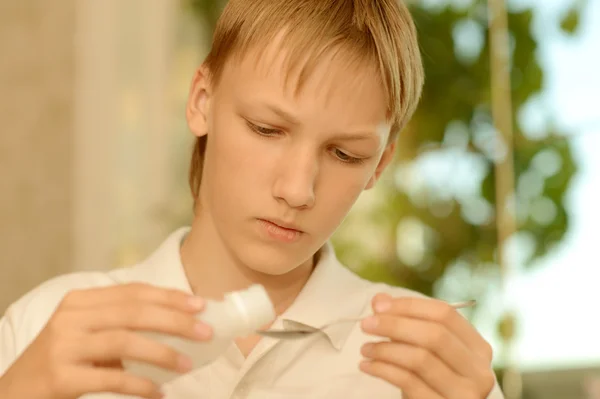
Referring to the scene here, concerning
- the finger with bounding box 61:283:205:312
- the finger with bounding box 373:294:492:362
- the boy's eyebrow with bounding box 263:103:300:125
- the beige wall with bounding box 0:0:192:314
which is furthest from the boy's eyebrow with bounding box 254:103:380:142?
the beige wall with bounding box 0:0:192:314

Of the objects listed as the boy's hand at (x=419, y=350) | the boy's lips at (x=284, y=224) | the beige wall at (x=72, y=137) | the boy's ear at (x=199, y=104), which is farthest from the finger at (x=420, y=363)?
the beige wall at (x=72, y=137)

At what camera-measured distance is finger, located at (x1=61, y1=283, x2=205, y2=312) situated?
0.79 m

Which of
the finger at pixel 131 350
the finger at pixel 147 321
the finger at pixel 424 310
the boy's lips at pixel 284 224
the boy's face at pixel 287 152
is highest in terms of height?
the boy's face at pixel 287 152

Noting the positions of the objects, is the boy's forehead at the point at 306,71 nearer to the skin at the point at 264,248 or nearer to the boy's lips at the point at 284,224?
the skin at the point at 264,248

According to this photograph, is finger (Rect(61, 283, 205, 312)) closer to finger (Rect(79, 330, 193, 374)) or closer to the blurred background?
finger (Rect(79, 330, 193, 374))

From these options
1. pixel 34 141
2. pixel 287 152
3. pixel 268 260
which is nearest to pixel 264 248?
pixel 268 260

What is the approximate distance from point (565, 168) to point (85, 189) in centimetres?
159

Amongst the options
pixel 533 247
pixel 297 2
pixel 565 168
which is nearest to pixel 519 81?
pixel 565 168

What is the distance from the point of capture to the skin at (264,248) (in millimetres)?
826

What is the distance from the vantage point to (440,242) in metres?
2.90

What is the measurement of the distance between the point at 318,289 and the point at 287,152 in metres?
0.29

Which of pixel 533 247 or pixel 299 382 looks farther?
pixel 533 247

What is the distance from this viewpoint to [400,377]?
959 millimetres

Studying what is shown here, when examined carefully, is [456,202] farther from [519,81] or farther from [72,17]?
[72,17]
